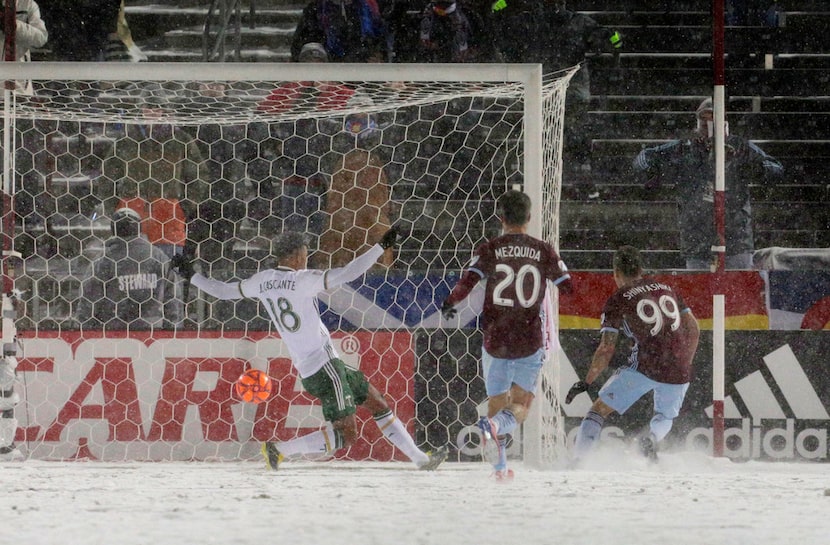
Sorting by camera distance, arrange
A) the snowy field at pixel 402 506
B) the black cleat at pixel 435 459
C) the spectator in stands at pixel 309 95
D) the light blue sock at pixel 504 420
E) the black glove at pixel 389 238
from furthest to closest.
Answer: the spectator in stands at pixel 309 95 < the black cleat at pixel 435 459 < the black glove at pixel 389 238 < the light blue sock at pixel 504 420 < the snowy field at pixel 402 506

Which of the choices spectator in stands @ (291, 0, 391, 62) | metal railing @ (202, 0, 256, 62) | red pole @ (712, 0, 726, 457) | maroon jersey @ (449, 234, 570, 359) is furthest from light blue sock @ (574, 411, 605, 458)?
metal railing @ (202, 0, 256, 62)

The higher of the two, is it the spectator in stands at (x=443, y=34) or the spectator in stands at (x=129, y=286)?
the spectator in stands at (x=443, y=34)

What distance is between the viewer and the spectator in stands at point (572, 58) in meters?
10.2

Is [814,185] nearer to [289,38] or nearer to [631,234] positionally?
[631,234]

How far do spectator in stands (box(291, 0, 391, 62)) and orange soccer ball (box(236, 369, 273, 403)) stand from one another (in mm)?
3002

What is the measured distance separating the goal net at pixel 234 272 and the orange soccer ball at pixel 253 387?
1.53 feet

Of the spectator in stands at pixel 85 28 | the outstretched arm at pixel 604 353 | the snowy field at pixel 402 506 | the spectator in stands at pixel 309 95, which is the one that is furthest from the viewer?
the spectator in stands at pixel 85 28

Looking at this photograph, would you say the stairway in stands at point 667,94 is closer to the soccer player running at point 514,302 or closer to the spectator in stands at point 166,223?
the spectator in stands at point 166,223

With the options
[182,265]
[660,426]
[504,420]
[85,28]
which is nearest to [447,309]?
[504,420]

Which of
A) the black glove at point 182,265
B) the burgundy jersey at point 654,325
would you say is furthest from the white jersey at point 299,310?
the burgundy jersey at point 654,325

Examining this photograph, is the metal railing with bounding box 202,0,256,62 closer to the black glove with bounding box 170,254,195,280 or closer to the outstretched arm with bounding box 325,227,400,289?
the black glove with bounding box 170,254,195,280

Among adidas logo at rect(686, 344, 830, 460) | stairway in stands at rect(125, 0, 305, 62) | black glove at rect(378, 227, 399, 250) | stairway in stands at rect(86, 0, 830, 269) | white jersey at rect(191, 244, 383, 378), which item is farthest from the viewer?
stairway in stands at rect(125, 0, 305, 62)

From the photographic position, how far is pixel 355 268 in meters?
7.29

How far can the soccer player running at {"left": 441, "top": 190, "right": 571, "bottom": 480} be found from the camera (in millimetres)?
6977
